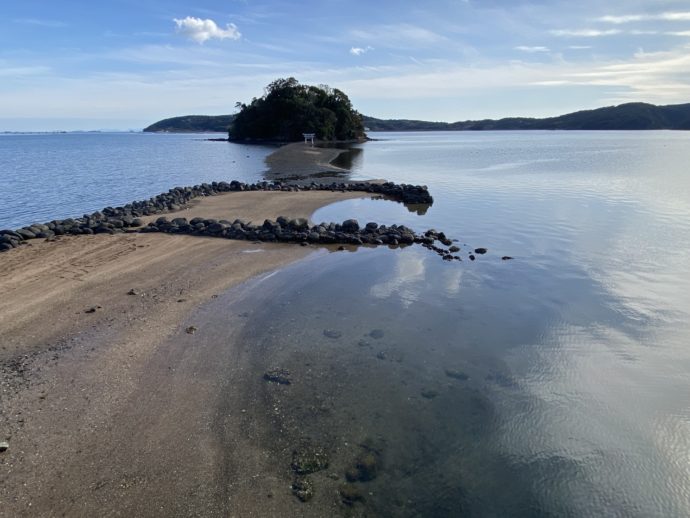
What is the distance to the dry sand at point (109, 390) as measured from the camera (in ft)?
16.3

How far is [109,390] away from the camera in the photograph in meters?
6.90

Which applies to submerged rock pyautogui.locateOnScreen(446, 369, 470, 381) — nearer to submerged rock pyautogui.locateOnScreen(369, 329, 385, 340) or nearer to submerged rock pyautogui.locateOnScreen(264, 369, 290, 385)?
submerged rock pyautogui.locateOnScreen(369, 329, 385, 340)

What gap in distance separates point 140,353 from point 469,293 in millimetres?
7436

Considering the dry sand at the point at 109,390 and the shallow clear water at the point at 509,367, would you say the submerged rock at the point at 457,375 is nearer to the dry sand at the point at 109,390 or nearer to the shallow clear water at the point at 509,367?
the shallow clear water at the point at 509,367

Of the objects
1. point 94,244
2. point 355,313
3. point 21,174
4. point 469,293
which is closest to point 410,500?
point 355,313

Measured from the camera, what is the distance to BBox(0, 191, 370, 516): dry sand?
496cm

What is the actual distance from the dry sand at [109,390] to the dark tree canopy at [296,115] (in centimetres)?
9318

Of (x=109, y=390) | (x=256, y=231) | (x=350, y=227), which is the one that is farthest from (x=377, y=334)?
(x=256, y=231)

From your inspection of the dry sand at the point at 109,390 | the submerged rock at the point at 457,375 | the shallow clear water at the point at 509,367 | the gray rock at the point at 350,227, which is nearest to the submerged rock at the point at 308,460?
the shallow clear water at the point at 509,367

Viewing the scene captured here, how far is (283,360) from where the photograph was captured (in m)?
7.93

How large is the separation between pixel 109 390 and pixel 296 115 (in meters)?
101

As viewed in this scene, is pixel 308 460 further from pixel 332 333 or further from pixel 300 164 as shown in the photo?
pixel 300 164

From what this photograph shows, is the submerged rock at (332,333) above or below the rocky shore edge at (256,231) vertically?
below

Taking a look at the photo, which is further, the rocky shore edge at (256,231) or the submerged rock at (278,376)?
the rocky shore edge at (256,231)
